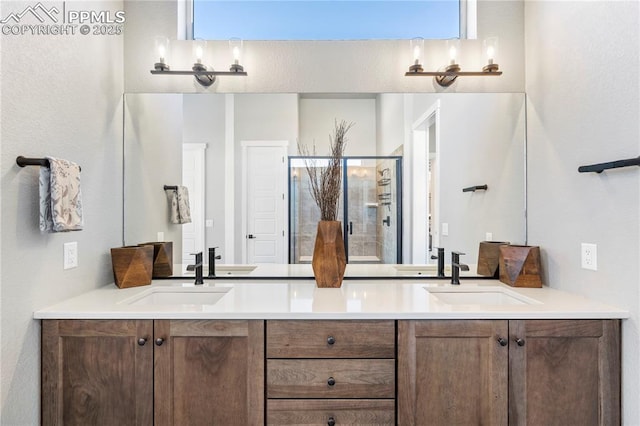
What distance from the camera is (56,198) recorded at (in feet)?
4.47

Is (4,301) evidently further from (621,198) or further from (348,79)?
(621,198)

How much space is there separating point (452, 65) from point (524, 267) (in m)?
1.21

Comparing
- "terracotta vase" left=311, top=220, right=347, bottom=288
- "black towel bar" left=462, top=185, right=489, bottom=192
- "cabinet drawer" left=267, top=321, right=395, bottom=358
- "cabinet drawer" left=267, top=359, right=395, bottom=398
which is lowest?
"cabinet drawer" left=267, top=359, right=395, bottom=398

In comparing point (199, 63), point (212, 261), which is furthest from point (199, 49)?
point (212, 261)

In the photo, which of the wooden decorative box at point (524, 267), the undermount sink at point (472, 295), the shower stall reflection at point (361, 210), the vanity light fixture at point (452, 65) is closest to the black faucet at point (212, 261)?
the shower stall reflection at point (361, 210)

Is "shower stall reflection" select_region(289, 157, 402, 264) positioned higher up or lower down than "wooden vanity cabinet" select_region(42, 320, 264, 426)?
higher up

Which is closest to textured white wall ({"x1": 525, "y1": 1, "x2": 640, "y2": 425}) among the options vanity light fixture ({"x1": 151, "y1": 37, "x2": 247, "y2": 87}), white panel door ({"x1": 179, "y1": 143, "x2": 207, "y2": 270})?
vanity light fixture ({"x1": 151, "y1": 37, "x2": 247, "y2": 87})

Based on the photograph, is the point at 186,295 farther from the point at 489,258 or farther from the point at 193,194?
the point at 489,258

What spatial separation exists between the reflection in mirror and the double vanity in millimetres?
730

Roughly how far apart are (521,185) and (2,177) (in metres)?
2.54

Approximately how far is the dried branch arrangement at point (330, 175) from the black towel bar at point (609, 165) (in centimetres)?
117

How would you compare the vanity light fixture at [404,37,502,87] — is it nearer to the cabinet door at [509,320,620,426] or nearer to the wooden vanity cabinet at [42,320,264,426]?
the cabinet door at [509,320,620,426]

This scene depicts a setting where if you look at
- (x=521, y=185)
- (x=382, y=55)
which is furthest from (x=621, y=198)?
(x=382, y=55)

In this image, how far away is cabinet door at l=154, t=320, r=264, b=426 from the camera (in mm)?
1401
